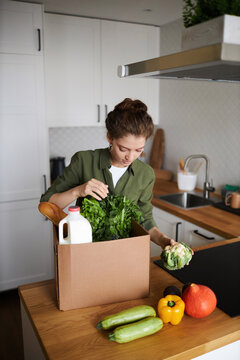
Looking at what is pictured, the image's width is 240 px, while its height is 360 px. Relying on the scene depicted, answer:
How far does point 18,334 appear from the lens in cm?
256

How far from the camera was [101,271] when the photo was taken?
44.9 inches

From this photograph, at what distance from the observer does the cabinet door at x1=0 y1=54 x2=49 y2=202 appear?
2736 mm

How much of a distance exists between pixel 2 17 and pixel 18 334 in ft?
7.79

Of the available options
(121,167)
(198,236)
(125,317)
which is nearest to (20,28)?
→ (121,167)

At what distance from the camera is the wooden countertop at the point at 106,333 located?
982mm

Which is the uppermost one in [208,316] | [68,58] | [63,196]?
[68,58]

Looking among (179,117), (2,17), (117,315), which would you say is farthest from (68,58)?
(117,315)

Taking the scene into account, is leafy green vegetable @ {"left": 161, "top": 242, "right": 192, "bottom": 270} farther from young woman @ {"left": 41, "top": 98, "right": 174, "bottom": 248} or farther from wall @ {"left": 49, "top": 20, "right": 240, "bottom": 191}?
wall @ {"left": 49, "top": 20, "right": 240, "bottom": 191}

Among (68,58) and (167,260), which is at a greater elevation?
(68,58)

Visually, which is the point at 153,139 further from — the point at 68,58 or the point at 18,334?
the point at 18,334

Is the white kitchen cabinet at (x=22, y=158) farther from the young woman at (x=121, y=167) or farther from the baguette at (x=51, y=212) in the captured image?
the baguette at (x=51, y=212)

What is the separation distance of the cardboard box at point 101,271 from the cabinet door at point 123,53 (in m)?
2.35

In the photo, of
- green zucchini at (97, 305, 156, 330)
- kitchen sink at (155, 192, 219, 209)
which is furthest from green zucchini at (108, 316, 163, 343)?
kitchen sink at (155, 192, 219, 209)

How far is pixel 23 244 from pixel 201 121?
194 centimetres
